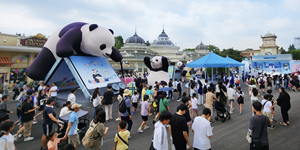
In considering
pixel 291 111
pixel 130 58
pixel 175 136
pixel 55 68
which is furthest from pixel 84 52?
pixel 130 58

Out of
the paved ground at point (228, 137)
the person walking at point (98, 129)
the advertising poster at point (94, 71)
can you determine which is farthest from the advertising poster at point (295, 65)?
the person walking at point (98, 129)

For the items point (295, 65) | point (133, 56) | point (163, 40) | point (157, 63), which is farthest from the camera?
point (163, 40)

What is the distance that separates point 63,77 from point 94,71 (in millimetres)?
2397

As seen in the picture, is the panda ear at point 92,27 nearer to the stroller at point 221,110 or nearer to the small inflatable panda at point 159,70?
the small inflatable panda at point 159,70

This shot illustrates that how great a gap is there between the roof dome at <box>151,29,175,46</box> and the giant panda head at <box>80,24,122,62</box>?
97.5 feet

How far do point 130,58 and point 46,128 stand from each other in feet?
81.9

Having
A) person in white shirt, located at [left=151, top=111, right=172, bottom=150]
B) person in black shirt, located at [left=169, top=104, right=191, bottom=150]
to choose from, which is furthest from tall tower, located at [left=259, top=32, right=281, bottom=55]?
person in white shirt, located at [left=151, top=111, right=172, bottom=150]

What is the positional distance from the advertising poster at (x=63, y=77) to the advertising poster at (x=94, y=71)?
1107mm

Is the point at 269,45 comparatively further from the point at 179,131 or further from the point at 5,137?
the point at 5,137

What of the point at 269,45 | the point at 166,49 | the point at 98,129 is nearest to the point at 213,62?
the point at 98,129

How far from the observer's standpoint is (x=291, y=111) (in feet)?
23.0

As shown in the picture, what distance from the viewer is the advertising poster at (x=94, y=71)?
27.9ft

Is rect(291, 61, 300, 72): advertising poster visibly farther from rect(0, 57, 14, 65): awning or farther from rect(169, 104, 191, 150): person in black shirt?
rect(0, 57, 14, 65): awning

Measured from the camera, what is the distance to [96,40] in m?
9.09
